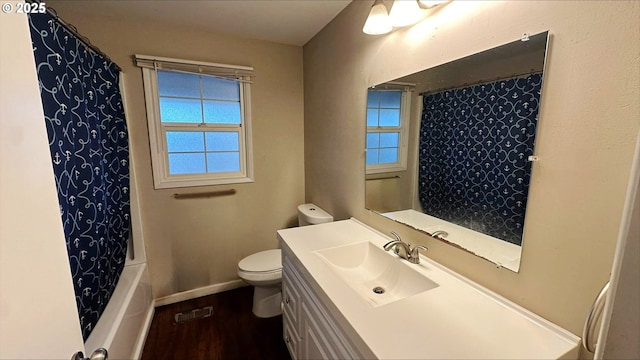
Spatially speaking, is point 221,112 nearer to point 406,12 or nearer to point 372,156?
point 372,156

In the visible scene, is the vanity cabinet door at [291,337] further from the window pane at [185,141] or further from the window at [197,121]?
the window pane at [185,141]

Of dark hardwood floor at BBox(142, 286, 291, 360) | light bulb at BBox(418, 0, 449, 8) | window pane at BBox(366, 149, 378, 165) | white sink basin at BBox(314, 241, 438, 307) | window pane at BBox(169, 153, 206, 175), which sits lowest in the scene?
dark hardwood floor at BBox(142, 286, 291, 360)

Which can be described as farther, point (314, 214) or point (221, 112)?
point (221, 112)

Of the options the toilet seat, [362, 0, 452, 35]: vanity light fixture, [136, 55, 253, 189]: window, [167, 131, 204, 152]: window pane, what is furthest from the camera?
[167, 131, 204, 152]: window pane

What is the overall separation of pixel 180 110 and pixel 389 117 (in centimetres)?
169

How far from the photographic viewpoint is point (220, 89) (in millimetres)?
2262

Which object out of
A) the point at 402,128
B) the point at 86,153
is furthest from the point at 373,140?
the point at 86,153

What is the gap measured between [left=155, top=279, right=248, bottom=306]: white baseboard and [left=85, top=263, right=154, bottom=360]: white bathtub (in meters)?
0.11

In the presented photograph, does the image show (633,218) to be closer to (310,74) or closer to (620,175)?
(620,175)

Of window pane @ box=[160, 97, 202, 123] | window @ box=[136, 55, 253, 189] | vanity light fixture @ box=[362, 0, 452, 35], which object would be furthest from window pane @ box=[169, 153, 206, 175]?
vanity light fixture @ box=[362, 0, 452, 35]

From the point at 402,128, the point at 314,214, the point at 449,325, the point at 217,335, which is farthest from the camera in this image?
the point at 314,214

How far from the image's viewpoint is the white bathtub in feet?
4.40

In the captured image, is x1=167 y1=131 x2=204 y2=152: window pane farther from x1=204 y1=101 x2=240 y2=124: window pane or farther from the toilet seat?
the toilet seat

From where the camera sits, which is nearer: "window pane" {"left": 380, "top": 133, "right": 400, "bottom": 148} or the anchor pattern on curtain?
the anchor pattern on curtain
